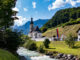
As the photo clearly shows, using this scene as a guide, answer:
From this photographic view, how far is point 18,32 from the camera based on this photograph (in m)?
33.2

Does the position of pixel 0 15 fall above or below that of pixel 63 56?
above

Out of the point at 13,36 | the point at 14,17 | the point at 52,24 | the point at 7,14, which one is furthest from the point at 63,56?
the point at 52,24

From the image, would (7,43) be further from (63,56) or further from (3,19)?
(63,56)

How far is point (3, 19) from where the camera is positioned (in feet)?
68.8

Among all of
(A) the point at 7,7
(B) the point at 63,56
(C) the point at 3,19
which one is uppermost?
(A) the point at 7,7

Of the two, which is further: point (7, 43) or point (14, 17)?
point (7, 43)

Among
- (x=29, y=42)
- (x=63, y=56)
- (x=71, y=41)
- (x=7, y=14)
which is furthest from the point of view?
(x=29, y=42)

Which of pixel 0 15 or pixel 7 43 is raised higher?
pixel 0 15

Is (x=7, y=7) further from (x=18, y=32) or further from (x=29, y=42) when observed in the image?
(x=29, y=42)

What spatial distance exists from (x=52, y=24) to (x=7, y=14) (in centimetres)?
16165

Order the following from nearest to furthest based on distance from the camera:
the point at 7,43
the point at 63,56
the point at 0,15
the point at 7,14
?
the point at 0,15 < the point at 7,14 < the point at 7,43 < the point at 63,56

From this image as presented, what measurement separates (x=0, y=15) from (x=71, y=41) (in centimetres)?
4393

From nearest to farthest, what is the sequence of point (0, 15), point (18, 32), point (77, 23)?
1. point (0, 15)
2. point (18, 32)
3. point (77, 23)

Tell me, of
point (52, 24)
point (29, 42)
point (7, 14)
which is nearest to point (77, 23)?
point (52, 24)
